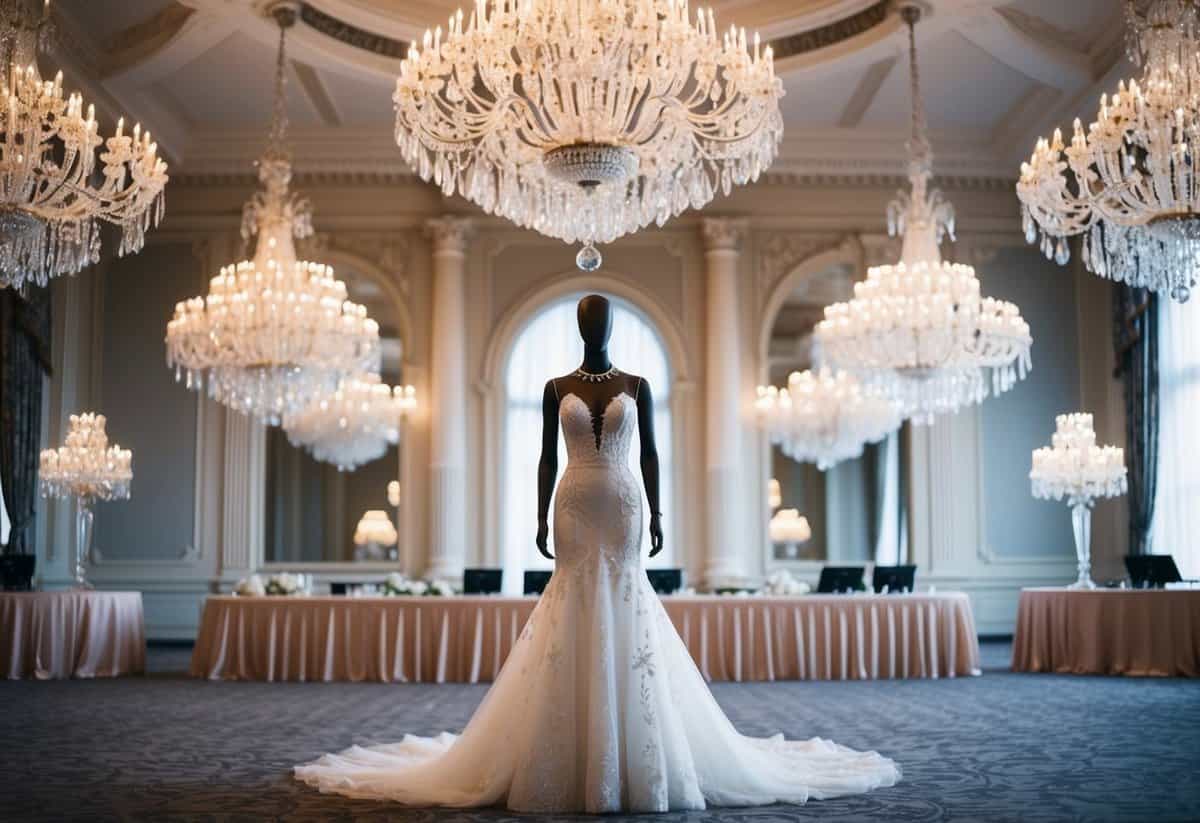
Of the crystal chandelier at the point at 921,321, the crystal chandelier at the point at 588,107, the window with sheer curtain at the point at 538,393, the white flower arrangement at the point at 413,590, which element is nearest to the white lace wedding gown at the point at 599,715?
the crystal chandelier at the point at 588,107

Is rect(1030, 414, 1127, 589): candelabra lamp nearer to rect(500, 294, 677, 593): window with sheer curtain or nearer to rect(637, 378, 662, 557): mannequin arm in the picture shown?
rect(500, 294, 677, 593): window with sheer curtain

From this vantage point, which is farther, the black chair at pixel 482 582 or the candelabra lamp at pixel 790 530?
the candelabra lamp at pixel 790 530

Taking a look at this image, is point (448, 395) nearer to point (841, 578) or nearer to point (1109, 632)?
point (841, 578)

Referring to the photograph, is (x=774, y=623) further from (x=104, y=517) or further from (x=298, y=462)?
(x=104, y=517)

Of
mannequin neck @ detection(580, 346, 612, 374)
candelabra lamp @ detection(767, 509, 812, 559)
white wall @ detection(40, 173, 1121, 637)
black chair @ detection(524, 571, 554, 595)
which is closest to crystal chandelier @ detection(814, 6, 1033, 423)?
black chair @ detection(524, 571, 554, 595)

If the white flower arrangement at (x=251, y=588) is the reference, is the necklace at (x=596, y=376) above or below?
above

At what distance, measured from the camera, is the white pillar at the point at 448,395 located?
43.4 feet

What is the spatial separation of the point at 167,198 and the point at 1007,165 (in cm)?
921

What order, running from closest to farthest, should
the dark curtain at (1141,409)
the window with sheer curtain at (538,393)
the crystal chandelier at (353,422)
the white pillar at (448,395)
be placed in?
the dark curtain at (1141,409) → the crystal chandelier at (353,422) → the white pillar at (448,395) → the window with sheer curtain at (538,393)

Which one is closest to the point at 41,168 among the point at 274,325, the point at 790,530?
the point at 274,325

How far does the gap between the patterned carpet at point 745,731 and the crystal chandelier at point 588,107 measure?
2813 millimetres

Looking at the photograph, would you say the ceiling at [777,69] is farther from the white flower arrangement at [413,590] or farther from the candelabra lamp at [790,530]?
the white flower arrangement at [413,590]

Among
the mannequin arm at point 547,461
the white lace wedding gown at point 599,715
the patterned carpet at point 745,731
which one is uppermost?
the mannequin arm at point 547,461

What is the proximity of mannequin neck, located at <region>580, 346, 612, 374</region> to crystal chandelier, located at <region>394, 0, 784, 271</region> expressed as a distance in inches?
70.1
